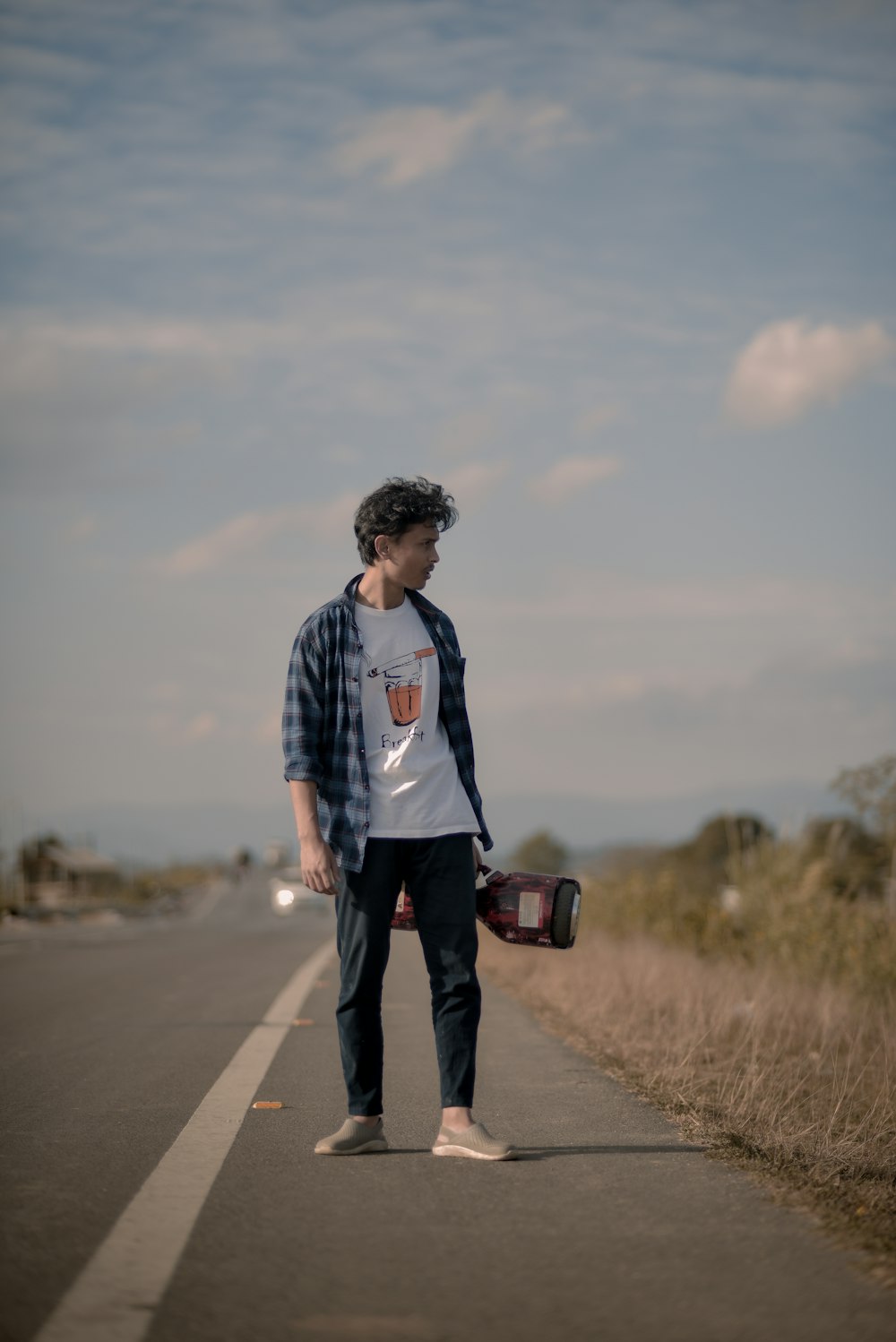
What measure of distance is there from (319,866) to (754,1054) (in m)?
3.61

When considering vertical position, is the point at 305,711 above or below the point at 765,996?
above

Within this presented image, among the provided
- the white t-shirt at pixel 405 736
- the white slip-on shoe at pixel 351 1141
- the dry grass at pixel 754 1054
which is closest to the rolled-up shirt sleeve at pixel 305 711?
the white t-shirt at pixel 405 736

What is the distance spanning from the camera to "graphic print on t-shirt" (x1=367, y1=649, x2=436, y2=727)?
191 inches

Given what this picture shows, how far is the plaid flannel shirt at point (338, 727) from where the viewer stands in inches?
186

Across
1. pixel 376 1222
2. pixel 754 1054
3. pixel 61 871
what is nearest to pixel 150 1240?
pixel 376 1222

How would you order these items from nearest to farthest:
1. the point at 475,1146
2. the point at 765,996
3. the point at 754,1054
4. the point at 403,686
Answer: the point at 475,1146 → the point at 403,686 → the point at 754,1054 → the point at 765,996

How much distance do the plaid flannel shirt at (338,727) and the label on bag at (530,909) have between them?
0.92 feet

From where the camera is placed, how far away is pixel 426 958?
187 inches

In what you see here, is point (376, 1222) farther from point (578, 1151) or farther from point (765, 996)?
point (765, 996)

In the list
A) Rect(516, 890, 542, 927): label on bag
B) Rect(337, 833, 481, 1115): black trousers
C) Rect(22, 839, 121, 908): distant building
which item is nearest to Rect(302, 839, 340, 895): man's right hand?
Rect(337, 833, 481, 1115): black trousers

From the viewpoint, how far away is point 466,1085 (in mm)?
4648

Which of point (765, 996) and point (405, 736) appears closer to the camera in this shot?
point (405, 736)

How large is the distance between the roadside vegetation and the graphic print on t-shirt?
1777mm

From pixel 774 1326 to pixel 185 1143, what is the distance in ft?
8.05
